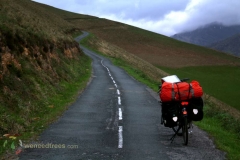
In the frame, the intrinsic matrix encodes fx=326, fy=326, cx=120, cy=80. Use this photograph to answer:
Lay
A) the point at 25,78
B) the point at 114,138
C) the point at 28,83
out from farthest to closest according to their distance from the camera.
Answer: the point at 25,78 < the point at 28,83 < the point at 114,138

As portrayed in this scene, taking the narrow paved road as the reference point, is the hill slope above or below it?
above

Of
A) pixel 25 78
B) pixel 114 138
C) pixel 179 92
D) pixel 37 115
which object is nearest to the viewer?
pixel 179 92

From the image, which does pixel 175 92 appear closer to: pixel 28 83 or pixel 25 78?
pixel 28 83

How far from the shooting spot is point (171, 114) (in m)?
9.42

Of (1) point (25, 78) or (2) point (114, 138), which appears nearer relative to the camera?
(2) point (114, 138)

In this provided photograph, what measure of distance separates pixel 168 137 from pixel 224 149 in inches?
76.0

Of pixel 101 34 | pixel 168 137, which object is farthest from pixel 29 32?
pixel 101 34

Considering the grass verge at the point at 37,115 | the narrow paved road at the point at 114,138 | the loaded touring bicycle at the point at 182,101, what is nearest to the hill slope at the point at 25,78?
the grass verge at the point at 37,115

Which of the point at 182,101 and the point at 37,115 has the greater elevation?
the point at 182,101

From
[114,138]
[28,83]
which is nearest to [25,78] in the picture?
[28,83]

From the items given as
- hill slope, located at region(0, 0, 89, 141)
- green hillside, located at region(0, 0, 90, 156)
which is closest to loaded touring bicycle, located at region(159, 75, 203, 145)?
green hillside, located at region(0, 0, 90, 156)

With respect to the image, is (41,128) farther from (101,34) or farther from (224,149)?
(101,34)

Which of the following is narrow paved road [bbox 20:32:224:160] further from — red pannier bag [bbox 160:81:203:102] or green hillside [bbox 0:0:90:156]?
red pannier bag [bbox 160:81:203:102]

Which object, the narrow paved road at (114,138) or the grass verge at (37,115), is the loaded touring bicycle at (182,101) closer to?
the narrow paved road at (114,138)
